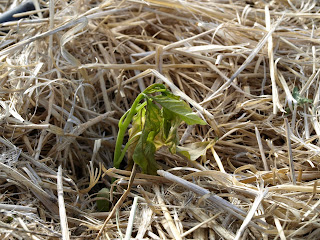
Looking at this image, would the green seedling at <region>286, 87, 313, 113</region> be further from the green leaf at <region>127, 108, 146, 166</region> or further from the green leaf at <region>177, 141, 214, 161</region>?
the green leaf at <region>127, 108, 146, 166</region>

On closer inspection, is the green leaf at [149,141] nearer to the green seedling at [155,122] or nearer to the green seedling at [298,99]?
the green seedling at [155,122]

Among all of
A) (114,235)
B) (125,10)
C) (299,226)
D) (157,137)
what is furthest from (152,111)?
(125,10)

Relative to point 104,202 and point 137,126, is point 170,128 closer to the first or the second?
point 137,126

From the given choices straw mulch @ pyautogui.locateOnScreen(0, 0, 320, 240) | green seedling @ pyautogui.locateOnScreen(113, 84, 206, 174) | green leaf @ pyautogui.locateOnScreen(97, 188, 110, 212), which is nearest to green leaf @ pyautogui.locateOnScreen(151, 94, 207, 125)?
green seedling @ pyautogui.locateOnScreen(113, 84, 206, 174)

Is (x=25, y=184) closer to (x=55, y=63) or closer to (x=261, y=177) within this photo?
(x=55, y=63)

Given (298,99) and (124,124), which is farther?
(298,99)

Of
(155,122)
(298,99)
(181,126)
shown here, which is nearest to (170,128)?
(155,122)
